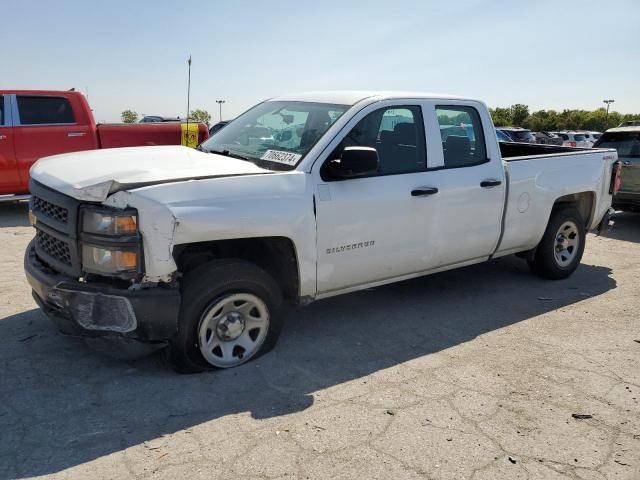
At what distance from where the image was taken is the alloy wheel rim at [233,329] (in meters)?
3.57

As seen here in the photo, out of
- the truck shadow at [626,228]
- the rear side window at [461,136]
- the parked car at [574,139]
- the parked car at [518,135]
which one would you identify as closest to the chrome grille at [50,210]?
the rear side window at [461,136]

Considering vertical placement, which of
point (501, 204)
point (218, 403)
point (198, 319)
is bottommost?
point (218, 403)

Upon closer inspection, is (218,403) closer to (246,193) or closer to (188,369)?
(188,369)

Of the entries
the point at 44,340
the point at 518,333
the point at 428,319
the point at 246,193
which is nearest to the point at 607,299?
the point at 518,333

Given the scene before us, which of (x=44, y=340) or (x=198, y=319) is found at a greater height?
(x=198, y=319)

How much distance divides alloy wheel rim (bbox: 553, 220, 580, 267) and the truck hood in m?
3.64

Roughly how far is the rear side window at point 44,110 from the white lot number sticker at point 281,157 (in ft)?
21.0

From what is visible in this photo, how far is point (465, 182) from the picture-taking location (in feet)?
15.5

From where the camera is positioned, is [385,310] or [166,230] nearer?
[166,230]

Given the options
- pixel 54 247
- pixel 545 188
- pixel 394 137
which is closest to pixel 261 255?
pixel 54 247

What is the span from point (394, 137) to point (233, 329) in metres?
1.94

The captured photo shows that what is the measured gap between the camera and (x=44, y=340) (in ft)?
13.4

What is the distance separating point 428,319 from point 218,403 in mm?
2127

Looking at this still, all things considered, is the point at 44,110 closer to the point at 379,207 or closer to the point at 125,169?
the point at 125,169
